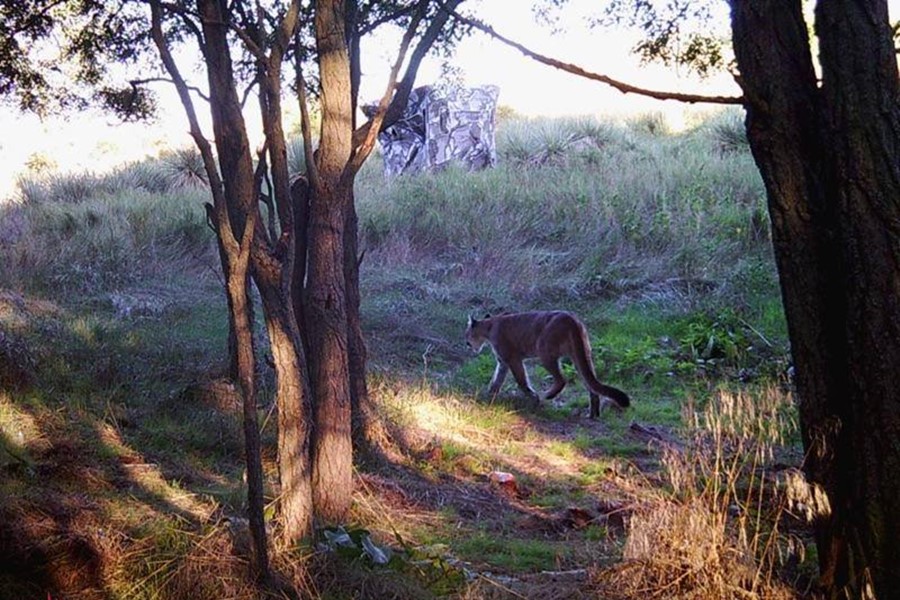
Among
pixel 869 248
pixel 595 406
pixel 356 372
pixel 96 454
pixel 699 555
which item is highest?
pixel 869 248

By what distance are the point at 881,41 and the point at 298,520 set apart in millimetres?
3519

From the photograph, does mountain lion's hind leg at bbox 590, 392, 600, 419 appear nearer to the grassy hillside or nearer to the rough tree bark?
the grassy hillside

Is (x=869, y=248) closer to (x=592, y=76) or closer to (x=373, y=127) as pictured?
(x=592, y=76)

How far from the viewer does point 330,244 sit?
→ 6.44 m

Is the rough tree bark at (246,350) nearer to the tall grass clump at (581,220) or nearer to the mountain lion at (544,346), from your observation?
the mountain lion at (544,346)

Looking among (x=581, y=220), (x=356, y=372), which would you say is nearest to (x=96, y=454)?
(x=356, y=372)

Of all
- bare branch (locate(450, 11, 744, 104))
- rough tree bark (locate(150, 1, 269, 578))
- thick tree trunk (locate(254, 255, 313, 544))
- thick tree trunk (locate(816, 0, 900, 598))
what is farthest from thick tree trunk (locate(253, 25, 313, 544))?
thick tree trunk (locate(816, 0, 900, 598))

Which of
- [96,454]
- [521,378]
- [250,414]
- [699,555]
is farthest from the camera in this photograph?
[521,378]

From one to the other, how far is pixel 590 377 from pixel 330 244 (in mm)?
4784

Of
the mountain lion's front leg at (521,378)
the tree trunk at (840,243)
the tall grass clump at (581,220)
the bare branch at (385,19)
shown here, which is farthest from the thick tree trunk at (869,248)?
the tall grass clump at (581,220)

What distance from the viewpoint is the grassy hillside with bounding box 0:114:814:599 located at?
15.9 feet

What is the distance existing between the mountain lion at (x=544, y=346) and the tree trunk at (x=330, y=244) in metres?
4.43

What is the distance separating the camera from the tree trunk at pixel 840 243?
4.01 m

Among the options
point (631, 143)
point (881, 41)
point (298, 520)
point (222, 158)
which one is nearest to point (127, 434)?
point (222, 158)
